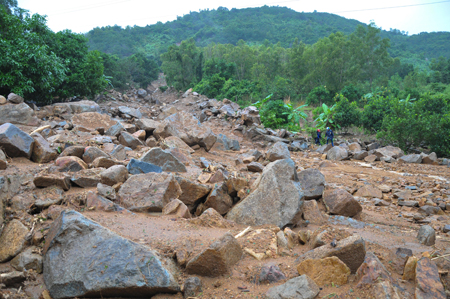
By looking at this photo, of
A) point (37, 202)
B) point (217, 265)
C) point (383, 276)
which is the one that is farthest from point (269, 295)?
point (37, 202)

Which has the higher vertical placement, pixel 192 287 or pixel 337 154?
pixel 192 287

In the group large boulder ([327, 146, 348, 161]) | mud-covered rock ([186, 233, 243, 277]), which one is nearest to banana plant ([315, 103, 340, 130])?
large boulder ([327, 146, 348, 161])

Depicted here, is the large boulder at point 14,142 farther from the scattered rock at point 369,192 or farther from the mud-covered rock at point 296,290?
the scattered rock at point 369,192

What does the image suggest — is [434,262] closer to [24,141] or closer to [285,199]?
[285,199]

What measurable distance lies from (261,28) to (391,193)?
101 meters

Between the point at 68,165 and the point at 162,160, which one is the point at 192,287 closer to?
the point at 68,165

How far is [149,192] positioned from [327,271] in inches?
108

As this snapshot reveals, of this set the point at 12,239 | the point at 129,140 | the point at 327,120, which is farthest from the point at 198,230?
the point at 327,120

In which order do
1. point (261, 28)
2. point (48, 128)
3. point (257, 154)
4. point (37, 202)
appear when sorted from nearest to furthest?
1. point (37, 202)
2. point (48, 128)
3. point (257, 154)
4. point (261, 28)

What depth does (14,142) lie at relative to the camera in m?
5.27

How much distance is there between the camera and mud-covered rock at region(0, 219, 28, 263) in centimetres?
298

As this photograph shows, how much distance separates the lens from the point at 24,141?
5434 millimetres

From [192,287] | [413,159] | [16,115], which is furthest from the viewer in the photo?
[413,159]

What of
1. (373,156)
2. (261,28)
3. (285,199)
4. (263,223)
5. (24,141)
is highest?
(261,28)
